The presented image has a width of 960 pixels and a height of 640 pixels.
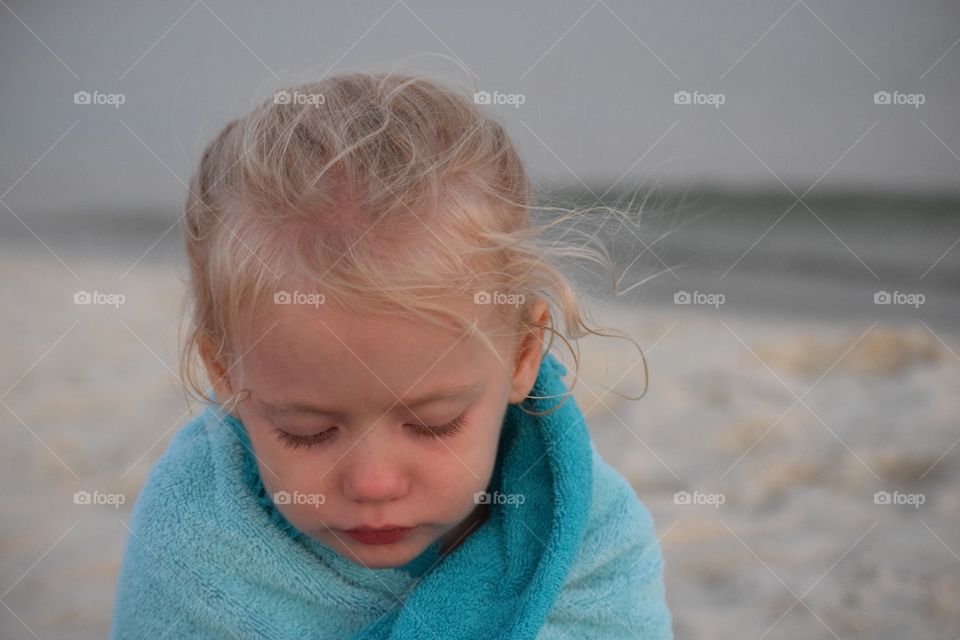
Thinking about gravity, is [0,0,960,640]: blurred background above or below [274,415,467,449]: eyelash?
above

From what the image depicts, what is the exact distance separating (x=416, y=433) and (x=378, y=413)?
0.07 metres

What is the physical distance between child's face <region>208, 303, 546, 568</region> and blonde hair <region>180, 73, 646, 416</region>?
0.04 metres

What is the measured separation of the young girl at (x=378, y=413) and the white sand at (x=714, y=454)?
64cm

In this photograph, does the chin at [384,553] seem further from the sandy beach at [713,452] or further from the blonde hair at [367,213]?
the sandy beach at [713,452]

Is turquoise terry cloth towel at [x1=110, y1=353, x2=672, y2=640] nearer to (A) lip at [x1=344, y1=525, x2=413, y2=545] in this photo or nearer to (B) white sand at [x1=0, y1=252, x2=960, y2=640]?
(A) lip at [x1=344, y1=525, x2=413, y2=545]

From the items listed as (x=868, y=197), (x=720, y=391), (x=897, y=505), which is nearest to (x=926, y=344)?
(x=720, y=391)

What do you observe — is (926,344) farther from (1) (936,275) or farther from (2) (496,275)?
(2) (496,275)

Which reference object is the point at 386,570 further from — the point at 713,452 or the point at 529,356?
the point at 713,452

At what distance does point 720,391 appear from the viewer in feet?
10.7

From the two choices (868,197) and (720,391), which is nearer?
(720,391)

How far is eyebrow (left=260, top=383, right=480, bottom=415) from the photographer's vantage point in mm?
1316

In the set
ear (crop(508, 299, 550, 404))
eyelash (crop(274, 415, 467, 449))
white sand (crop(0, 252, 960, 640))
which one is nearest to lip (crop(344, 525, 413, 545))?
eyelash (crop(274, 415, 467, 449))

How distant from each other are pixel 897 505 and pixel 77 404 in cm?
221

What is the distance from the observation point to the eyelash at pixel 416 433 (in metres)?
1.35
